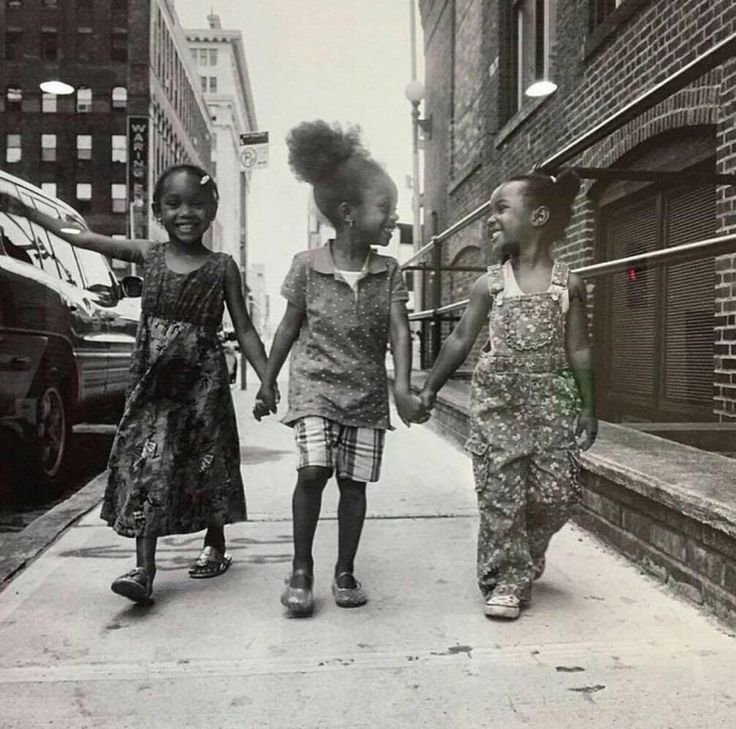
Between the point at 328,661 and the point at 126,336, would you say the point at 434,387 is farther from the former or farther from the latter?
the point at 126,336

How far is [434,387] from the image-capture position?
2.68m

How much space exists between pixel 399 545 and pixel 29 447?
254cm

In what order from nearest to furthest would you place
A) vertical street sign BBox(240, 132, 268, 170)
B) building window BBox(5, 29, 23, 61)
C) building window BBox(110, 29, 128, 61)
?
1. building window BBox(5, 29, 23, 61)
2. vertical street sign BBox(240, 132, 268, 170)
3. building window BBox(110, 29, 128, 61)

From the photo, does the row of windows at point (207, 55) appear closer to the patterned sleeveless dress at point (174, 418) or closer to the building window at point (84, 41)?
the building window at point (84, 41)

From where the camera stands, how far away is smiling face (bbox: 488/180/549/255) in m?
2.66

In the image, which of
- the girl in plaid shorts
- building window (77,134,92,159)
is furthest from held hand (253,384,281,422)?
building window (77,134,92,159)

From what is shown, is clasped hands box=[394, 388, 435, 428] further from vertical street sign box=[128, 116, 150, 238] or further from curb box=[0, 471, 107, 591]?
vertical street sign box=[128, 116, 150, 238]

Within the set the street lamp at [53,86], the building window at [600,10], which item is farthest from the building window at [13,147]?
the building window at [600,10]

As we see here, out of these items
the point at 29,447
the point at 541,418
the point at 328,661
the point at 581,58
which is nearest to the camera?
the point at 328,661

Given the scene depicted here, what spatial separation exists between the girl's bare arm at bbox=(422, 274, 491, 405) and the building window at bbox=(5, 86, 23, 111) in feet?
16.4

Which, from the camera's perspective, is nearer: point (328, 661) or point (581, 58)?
point (328, 661)

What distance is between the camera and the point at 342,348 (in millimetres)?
2672

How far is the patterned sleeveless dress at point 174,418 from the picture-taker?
2760mm

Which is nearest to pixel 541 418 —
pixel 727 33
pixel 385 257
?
pixel 385 257
